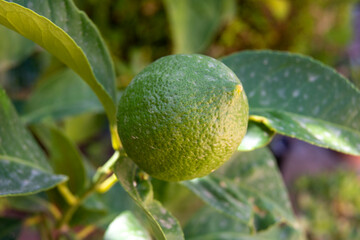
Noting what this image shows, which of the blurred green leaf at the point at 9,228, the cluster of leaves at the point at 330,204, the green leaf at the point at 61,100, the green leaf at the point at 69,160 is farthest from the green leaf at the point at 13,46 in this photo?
the cluster of leaves at the point at 330,204

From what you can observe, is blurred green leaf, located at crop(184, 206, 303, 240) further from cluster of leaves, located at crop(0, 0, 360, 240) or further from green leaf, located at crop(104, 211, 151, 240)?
green leaf, located at crop(104, 211, 151, 240)

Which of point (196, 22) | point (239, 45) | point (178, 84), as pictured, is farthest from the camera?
point (239, 45)

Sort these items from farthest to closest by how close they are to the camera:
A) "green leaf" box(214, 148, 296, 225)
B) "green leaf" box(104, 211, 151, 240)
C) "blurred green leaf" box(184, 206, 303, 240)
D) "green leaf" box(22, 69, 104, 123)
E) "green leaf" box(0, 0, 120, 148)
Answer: "green leaf" box(22, 69, 104, 123) < "blurred green leaf" box(184, 206, 303, 240) < "green leaf" box(214, 148, 296, 225) < "green leaf" box(104, 211, 151, 240) < "green leaf" box(0, 0, 120, 148)

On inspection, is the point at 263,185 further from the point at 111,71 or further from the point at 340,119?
the point at 111,71

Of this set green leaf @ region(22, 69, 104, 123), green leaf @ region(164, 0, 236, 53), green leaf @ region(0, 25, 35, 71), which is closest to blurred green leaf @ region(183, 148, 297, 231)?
green leaf @ region(22, 69, 104, 123)

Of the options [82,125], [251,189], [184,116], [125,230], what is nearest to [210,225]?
[251,189]

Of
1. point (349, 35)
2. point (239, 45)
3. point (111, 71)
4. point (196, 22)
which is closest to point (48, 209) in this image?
point (111, 71)
